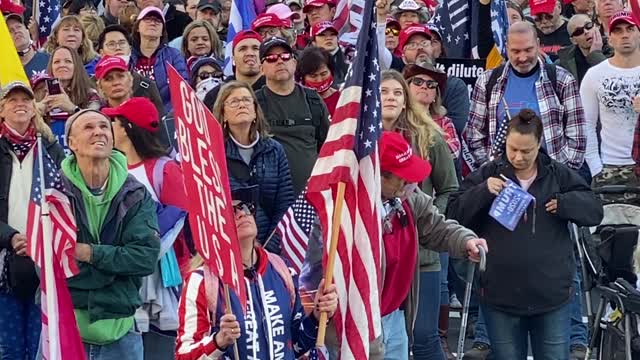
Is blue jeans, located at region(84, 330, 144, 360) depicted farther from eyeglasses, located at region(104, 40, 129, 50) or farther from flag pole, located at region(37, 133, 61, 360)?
eyeglasses, located at region(104, 40, 129, 50)

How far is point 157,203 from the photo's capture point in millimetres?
8406

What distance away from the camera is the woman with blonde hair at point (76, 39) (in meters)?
12.0

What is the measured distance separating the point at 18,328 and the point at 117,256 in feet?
4.11

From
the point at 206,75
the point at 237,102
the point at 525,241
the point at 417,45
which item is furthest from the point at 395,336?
the point at 417,45

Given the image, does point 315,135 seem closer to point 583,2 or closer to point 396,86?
point 396,86

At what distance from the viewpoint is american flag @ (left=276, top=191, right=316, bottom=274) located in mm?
7492

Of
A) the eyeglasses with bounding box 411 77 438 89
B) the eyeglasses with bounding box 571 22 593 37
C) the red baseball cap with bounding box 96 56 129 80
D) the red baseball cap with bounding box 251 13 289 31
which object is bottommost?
the eyeglasses with bounding box 411 77 438 89

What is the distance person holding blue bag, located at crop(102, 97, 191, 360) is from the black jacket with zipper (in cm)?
170

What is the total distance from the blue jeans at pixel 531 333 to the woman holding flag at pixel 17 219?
2.63 meters

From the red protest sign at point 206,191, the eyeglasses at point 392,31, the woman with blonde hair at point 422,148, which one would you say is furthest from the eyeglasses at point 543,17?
the red protest sign at point 206,191

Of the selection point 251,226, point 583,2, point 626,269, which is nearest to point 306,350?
point 251,226

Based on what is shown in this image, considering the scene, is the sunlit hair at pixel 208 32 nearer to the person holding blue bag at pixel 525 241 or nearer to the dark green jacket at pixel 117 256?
the person holding blue bag at pixel 525 241

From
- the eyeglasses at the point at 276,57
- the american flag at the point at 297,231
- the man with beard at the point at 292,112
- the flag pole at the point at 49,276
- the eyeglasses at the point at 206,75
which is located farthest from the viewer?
the eyeglasses at the point at 206,75

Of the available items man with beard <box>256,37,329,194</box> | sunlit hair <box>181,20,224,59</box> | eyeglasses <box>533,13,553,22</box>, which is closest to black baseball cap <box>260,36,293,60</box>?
man with beard <box>256,37,329,194</box>
